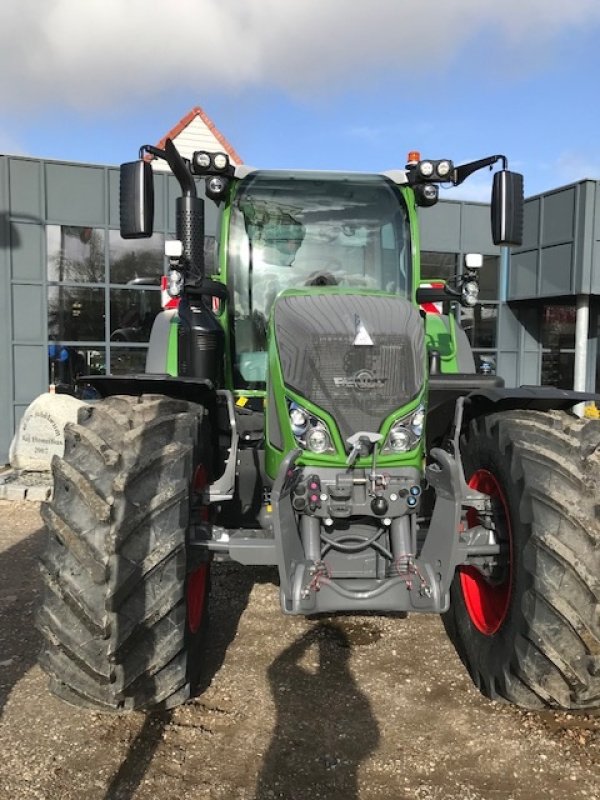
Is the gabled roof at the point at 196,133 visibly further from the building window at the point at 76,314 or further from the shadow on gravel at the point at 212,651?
the shadow on gravel at the point at 212,651

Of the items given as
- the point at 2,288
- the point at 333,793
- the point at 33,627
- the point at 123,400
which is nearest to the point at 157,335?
the point at 123,400

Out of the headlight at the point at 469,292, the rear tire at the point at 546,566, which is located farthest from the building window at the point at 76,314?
the rear tire at the point at 546,566

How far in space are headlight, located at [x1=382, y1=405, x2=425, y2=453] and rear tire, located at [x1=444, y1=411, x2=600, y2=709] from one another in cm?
39

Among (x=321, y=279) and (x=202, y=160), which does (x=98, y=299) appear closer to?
(x=202, y=160)

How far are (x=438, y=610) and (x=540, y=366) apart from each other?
10.8 metres

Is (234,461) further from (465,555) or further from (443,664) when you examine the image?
(443,664)

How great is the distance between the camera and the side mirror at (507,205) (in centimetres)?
379

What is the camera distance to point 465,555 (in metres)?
3.04

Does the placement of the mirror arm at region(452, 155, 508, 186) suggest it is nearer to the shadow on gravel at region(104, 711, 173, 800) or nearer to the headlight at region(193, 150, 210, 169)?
the headlight at region(193, 150, 210, 169)

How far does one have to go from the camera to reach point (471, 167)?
13.8 ft

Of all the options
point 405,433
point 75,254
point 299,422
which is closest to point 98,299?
point 75,254

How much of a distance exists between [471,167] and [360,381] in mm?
1863

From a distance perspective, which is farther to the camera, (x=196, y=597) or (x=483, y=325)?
(x=483, y=325)

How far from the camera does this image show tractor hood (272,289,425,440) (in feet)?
10.2
